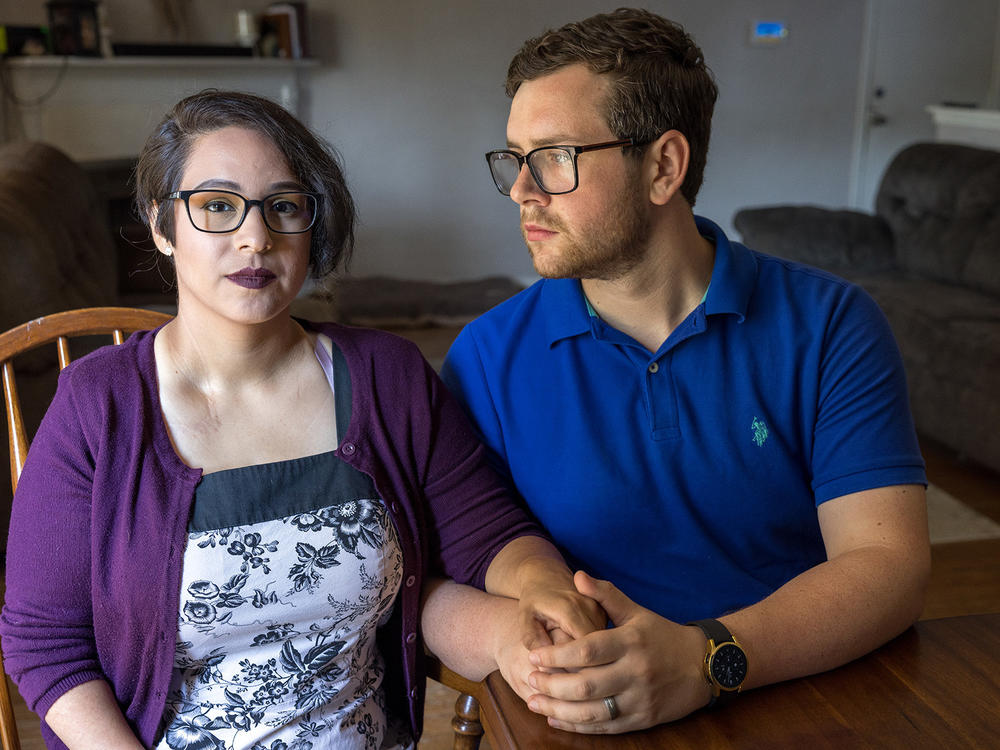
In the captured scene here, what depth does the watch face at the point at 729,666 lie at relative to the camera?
96 cm

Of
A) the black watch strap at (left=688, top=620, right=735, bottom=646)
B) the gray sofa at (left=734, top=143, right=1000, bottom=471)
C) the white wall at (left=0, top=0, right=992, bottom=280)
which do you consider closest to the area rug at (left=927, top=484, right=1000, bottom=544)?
the gray sofa at (left=734, top=143, right=1000, bottom=471)

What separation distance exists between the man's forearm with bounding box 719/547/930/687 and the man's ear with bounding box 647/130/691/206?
57 centimetres

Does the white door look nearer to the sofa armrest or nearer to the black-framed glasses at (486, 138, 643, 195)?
the sofa armrest

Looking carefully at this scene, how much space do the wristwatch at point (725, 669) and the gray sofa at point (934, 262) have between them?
9.11 ft

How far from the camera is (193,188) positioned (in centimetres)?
114

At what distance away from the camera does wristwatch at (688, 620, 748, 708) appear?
3.13ft

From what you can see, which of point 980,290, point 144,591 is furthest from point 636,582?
point 980,290

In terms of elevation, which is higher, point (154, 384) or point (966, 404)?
point (154, 384)

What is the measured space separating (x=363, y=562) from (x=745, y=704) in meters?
0.46

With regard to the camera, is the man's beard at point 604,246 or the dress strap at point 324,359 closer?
the dress strap at point 324,359

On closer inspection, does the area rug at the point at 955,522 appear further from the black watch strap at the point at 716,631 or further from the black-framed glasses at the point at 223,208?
the black-framed glasses at the point at 223,208

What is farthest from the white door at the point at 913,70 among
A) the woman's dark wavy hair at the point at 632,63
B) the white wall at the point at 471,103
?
the woman's dark wavy hair at the point at 632,63

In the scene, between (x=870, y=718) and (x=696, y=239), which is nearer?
(x=870, y=718)

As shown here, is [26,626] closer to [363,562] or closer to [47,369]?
[363,562]
